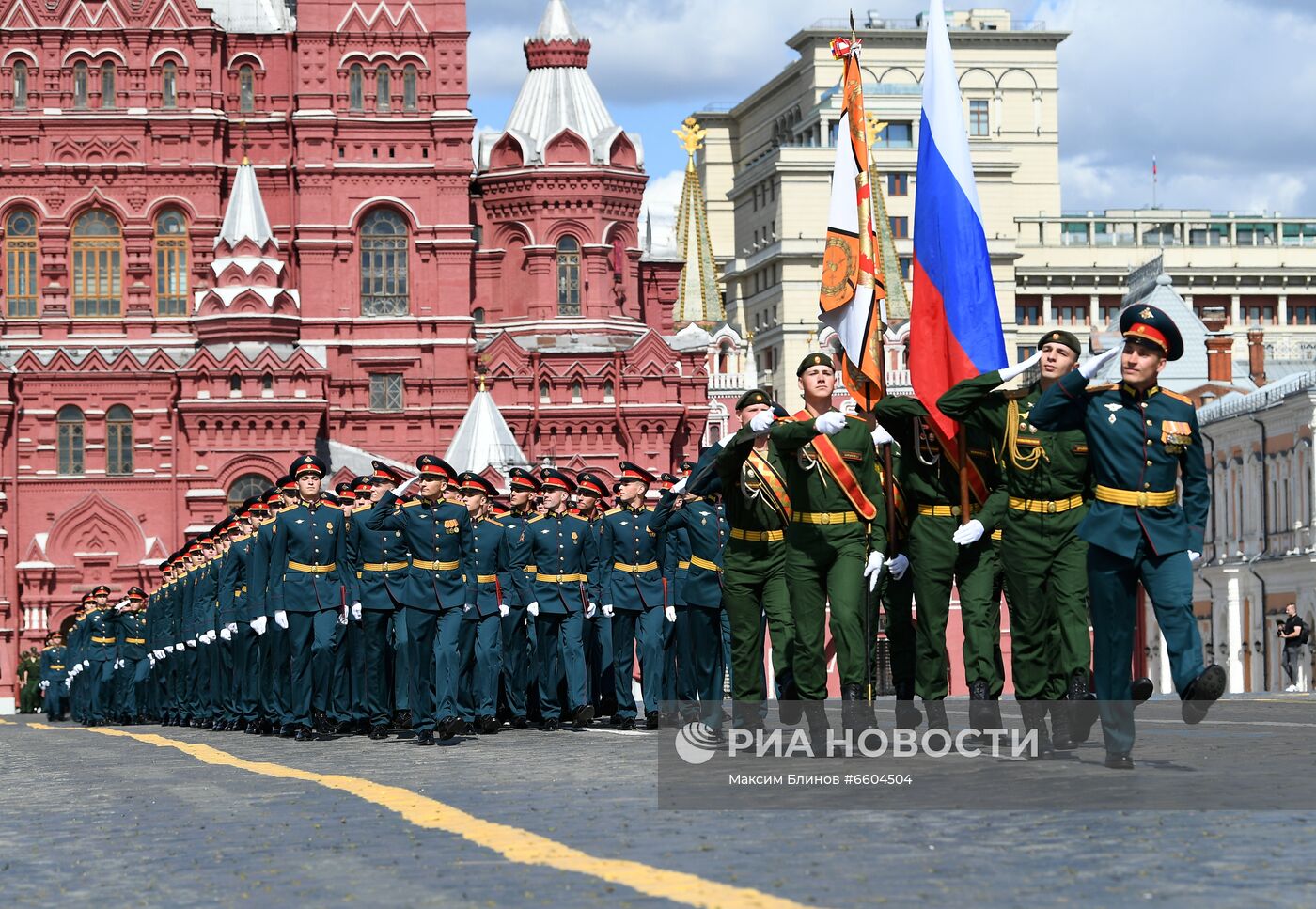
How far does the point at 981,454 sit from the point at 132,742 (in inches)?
418

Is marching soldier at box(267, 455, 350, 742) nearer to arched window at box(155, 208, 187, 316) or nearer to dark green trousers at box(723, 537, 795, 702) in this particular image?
dark green trousers at box(723, 537, 795, 702)

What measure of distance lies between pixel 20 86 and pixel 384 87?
9.01 meters

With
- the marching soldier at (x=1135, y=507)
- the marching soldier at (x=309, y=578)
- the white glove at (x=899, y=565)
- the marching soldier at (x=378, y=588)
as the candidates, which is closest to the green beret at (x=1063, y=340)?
the marching soldier at (x=1135, y=507)

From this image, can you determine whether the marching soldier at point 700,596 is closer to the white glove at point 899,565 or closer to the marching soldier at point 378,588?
the marching soldier at point 378,588

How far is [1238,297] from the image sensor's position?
123250 mm

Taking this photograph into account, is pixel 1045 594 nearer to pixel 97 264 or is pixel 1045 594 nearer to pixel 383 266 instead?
pixel 383 266

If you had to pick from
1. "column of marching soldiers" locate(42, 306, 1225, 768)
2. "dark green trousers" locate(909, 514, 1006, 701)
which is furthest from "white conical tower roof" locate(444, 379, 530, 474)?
"dark green trousers" locate(909, 514, 1006, 701)

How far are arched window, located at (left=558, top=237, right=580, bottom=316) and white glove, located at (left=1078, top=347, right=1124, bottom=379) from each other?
2228 inches

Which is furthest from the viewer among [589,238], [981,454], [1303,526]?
[589,238]

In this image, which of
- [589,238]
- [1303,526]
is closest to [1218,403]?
[1303,526]

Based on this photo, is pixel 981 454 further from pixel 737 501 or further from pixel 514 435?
pixel 514 435

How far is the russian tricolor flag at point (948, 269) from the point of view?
15305mm

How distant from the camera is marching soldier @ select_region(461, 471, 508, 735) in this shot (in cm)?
1859

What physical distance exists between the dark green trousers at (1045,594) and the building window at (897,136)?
315ft
